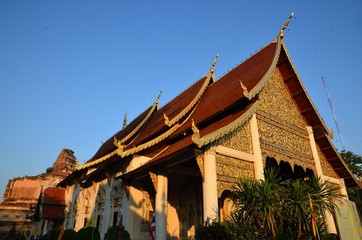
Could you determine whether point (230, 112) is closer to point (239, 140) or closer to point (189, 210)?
point (239, 140)

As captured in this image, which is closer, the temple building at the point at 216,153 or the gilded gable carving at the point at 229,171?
the gilded gable carving at the point at 229,171

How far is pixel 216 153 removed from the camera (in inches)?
Result: 309

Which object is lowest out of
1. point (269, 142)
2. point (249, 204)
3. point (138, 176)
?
point (249, 204)

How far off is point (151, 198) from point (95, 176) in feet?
15.0

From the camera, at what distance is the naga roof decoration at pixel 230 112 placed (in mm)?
8961

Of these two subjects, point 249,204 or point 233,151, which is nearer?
point 249,204

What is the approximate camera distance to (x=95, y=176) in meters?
14.4

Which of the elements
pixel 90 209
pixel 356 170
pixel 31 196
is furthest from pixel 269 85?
pixel 31 196

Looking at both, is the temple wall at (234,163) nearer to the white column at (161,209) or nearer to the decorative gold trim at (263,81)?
the decorative gold trim at (263,81)

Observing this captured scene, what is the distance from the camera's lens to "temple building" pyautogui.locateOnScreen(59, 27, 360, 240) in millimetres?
8141

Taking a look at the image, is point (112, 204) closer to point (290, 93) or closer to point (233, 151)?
point (233, 151)

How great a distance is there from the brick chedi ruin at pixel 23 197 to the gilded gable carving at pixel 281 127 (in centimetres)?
2022

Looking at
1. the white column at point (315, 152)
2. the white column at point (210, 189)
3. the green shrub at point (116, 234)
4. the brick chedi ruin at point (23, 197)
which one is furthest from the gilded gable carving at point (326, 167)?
the brick chedi ruin at point (23, 197)

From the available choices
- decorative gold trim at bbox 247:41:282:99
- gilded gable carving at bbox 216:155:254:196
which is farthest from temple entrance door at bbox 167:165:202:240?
decorative gold trim at bbox 247:41:282:99
